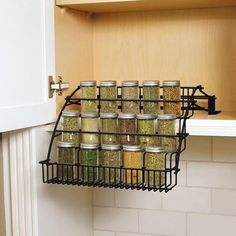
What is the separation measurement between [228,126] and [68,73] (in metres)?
0.51

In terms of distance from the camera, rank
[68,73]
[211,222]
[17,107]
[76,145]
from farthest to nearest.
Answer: [211,222] → [68,73] → [76,145] → [17,107]

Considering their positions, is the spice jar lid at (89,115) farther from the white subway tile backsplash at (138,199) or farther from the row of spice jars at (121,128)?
the white subway tile backsplash at (138,199)

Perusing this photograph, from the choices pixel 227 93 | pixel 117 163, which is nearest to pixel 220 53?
pixel 227 93

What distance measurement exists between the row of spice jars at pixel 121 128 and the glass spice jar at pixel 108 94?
6cm

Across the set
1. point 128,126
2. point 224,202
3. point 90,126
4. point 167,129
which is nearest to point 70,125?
point 90,126

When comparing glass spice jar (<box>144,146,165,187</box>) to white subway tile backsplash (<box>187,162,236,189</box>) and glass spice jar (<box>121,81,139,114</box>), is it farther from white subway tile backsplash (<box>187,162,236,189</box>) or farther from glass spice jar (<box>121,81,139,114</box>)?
white subway tile backsplash (<box>187,162,236,189</box>)

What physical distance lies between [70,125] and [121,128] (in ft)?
0.45

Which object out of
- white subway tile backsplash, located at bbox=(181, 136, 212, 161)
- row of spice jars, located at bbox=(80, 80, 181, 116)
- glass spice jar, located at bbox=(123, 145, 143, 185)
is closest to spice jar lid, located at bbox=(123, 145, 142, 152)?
glass spice jar, located at bbox=(123, 145, 143, 185)

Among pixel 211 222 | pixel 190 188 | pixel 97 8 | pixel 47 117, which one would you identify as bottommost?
pixel 211 222

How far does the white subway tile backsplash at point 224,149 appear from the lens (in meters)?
1.53

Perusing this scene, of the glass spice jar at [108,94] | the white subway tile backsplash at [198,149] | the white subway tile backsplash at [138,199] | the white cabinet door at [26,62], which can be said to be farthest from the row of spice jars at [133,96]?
the white subway tile backsplash at [138,199]

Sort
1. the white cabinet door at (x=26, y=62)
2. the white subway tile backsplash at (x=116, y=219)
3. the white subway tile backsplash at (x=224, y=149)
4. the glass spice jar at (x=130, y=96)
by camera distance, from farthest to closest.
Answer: the white subway tile backsplash at (x=116, y=219), the white subway tile backsplash at (x=224, y=149), the glass spice jar at (x=130, y=96), the white cabinet door at (x=26, y=62)

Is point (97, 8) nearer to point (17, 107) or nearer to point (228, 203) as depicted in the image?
point (17, 107)

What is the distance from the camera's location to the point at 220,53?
4.95ft
